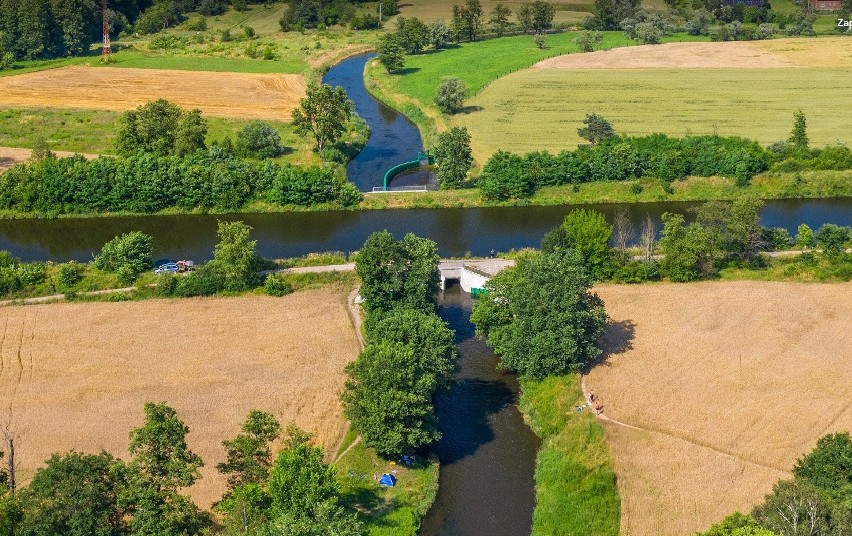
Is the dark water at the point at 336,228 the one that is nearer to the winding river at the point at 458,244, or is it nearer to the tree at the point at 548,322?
the winding river at the point at 458,244

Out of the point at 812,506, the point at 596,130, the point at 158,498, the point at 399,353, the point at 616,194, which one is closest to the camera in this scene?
the point at 812,506

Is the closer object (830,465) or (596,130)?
(830,465)

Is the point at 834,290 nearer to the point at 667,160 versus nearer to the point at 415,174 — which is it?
the point at 667,160

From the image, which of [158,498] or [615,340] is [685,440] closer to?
[615,340]

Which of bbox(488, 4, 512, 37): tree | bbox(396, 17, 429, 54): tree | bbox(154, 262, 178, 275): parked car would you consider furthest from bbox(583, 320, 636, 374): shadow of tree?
bbox(488, 4, 512, 37): tree

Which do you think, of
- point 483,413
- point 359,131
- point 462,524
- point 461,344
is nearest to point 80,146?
point 359,131

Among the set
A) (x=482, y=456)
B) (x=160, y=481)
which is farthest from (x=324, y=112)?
(x=160, y=481)

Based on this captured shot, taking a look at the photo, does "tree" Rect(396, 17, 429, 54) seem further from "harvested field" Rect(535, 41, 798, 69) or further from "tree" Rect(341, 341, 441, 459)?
"tree" Rect(341, 341, 441, 459)
